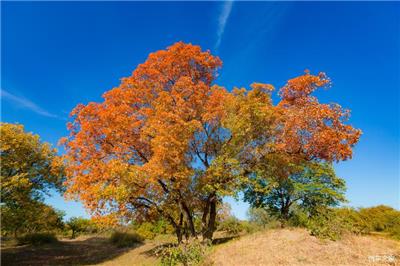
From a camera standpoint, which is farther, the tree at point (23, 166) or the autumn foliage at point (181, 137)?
the tree at point (23, 166)

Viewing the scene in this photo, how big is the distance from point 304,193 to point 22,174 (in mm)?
18487

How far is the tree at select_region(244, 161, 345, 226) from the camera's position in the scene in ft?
66.0

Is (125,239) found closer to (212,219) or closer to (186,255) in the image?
(212,219)

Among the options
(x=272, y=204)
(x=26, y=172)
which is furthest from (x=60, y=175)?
(x=272, y=204)

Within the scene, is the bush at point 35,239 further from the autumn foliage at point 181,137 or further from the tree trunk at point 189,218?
the tree trunk at point 189,218

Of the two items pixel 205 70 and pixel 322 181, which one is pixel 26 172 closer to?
pixel 205 70

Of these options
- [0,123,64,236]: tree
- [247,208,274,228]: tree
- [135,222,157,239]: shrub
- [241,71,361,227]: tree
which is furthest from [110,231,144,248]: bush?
[241,71,361,227]: tree

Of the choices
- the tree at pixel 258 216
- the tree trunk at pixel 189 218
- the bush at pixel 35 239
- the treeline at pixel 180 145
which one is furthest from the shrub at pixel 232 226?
the bush at pixel 35 239

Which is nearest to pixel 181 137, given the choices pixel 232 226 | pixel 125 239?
pixel 232 226

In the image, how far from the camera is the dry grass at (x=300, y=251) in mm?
9969

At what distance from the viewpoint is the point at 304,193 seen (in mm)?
20406

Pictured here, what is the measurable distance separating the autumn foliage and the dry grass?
3.29m

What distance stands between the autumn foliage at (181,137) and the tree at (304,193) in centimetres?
408

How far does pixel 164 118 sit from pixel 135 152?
286cm
